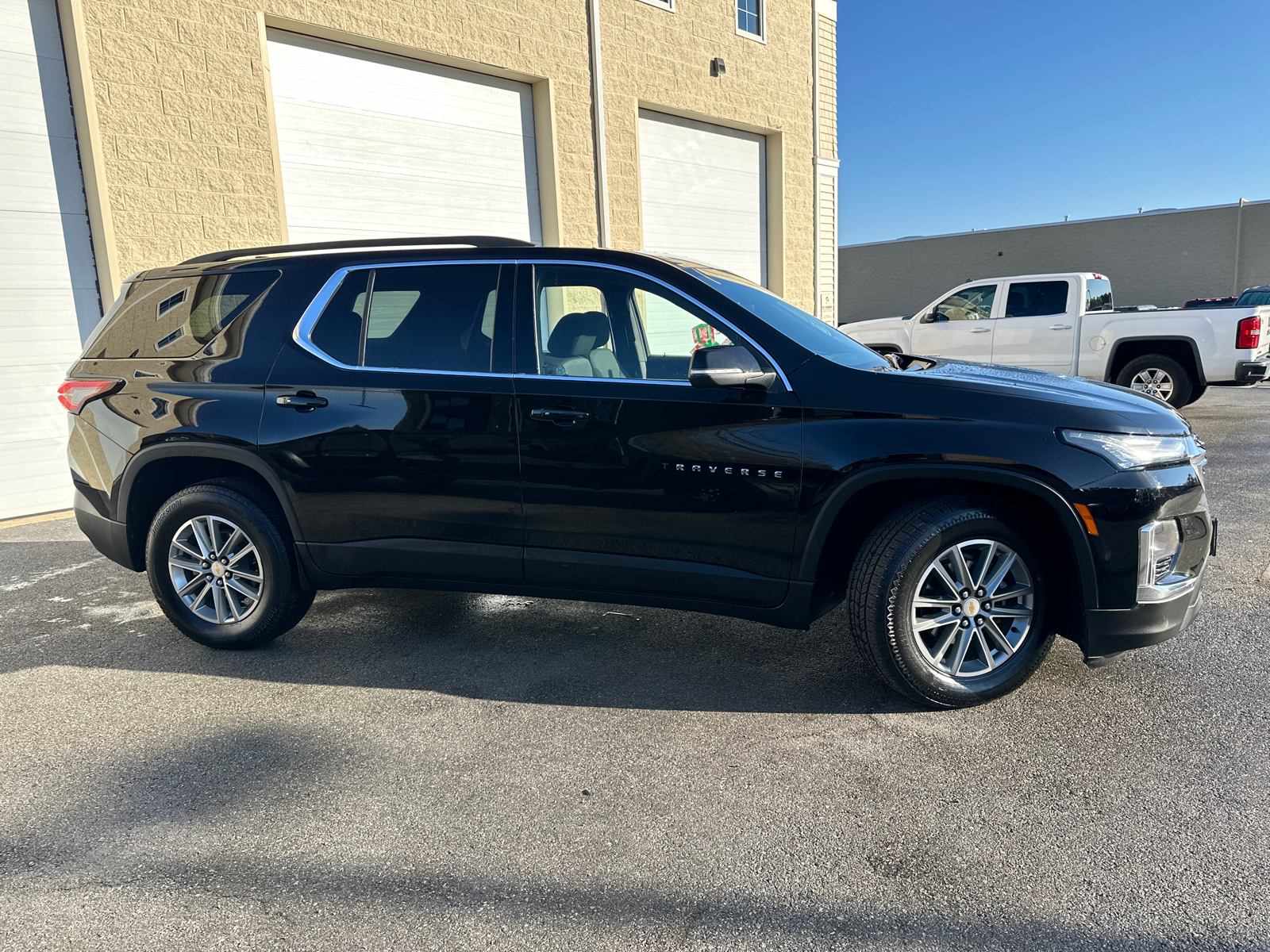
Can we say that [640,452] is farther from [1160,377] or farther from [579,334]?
[1160,377]

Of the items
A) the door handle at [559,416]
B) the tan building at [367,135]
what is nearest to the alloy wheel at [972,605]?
the door handle at [559,416]

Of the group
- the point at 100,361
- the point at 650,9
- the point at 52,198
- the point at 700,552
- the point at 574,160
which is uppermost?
the point at 650,9

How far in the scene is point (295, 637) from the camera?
14.5ft

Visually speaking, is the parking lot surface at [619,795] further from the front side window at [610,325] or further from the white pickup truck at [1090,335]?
the white pickup truck at [1090,335]

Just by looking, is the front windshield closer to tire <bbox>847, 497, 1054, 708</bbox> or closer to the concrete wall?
tire <bbox>847, 497, 1054, 708</bbox>

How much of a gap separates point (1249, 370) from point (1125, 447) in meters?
9.35

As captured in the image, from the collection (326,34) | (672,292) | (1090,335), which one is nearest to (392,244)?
(672,292)

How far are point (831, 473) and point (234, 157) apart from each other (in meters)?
7.48

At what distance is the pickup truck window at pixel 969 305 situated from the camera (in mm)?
11915

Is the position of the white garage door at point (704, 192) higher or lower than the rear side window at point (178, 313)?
higher

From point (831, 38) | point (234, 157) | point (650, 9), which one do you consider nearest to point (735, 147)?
point (650, 9)

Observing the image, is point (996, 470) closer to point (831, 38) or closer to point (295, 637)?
point (295, 637)

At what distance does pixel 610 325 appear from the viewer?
12.3ft

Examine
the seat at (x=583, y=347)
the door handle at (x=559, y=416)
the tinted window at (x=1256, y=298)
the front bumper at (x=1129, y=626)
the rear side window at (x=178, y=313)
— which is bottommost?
the front bumper at (x=1129, y=626)
